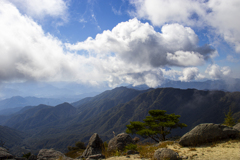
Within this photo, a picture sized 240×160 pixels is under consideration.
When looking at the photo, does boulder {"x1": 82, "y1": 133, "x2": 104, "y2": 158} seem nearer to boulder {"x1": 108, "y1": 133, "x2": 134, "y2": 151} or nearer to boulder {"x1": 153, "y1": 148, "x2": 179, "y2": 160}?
boulder {"x1": 108, "y1": 133, "x2": 134, "y2": 151}

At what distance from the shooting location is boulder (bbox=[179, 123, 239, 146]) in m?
14.5

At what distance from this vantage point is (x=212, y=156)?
10.6 metres

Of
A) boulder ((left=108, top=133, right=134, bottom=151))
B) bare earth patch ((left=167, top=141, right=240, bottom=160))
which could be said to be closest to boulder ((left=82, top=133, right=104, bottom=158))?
boulder ((left=108, top=133, right=134, bottom=151))

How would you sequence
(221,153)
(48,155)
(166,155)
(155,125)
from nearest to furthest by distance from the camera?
(166,155) < (221,153) < (48,155) < (155,125)

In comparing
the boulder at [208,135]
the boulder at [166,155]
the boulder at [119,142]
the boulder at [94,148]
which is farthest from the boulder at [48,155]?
the boulder at [208,135]

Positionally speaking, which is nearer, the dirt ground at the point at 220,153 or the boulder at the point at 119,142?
the dirt ground at the point at 220,153

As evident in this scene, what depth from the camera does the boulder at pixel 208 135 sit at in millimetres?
14539

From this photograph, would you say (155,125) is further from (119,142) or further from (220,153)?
(220,153)

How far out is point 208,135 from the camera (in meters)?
14.7

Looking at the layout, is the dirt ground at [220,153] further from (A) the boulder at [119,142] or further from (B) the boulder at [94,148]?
(B) the boulder at [94,148]

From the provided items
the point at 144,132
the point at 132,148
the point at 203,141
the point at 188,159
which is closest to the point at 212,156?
the point at 188,159

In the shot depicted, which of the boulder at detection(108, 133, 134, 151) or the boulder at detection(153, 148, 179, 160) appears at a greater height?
the boulder at detection(153, 148, 179, 160)

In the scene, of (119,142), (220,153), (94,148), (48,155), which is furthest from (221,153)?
(48,155)

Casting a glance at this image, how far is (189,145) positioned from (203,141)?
5.49ft
